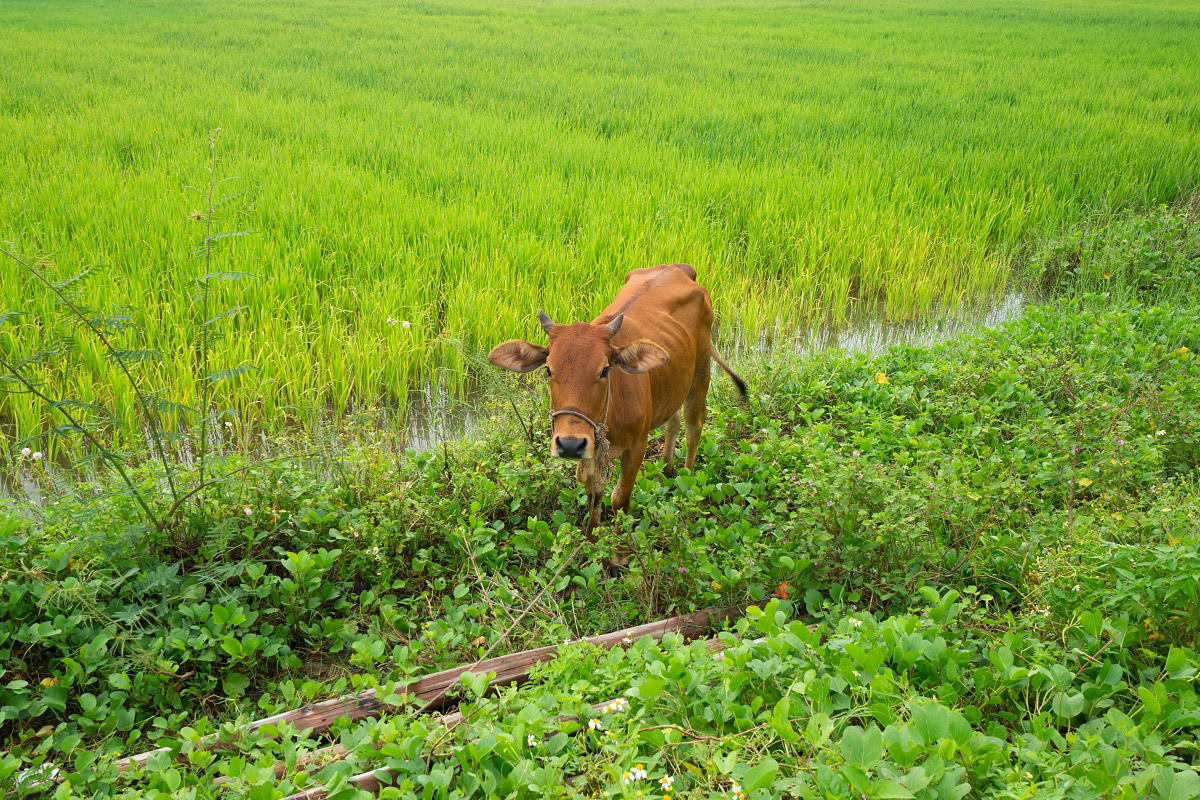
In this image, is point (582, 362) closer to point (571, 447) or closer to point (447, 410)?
point (571, 447)

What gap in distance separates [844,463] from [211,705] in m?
2.16

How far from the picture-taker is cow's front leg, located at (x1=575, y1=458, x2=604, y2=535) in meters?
2.73

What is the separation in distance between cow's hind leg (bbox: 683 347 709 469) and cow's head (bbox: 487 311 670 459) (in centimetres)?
92

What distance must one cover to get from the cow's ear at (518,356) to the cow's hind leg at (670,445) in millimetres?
999

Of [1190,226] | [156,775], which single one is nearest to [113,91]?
[156,775]

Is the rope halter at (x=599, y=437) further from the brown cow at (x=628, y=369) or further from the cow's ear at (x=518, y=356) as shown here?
the cow's ear at (x=518, y=356)

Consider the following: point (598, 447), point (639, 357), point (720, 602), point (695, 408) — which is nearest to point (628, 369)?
point (639, 357)

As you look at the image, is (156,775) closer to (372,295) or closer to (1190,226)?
(372,295)

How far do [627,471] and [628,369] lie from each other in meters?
0.55

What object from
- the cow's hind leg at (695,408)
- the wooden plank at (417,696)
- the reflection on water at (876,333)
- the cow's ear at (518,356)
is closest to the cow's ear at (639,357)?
the cow's ear at (518,356)

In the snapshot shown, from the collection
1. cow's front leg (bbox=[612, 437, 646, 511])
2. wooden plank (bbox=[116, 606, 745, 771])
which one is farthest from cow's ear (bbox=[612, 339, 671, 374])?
wooden plank (bbox=[116, 606, 745, 771])

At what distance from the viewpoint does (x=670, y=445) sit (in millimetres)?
3398

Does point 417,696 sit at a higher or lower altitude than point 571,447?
lower

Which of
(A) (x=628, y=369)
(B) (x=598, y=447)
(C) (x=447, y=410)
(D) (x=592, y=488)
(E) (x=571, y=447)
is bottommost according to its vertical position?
(C) (x=447, y=410)
